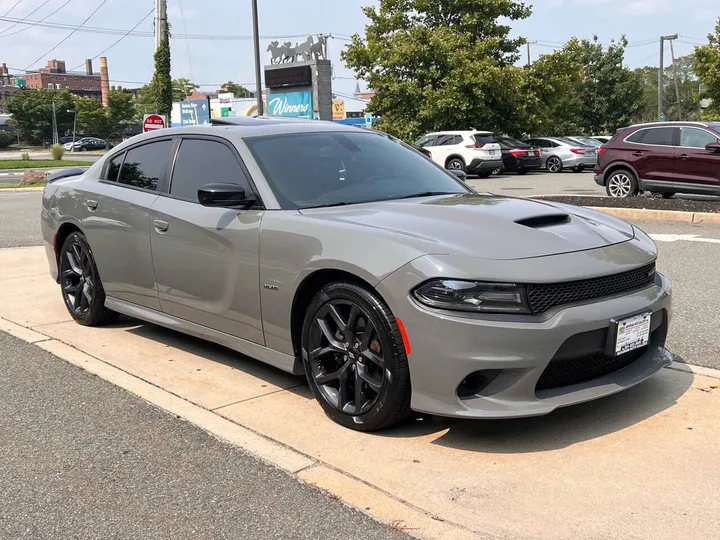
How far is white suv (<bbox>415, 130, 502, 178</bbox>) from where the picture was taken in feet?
82.5

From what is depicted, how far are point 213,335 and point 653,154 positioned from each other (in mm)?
11834

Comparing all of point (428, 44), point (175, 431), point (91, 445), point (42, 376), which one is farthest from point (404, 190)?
point (428, 44)

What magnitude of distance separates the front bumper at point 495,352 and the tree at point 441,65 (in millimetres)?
26861

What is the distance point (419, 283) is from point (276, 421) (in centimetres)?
117

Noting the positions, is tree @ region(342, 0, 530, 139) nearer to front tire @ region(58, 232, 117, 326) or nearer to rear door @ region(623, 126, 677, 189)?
rear door @ region(623, 126, 677, 189)

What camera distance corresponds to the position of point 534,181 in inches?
925

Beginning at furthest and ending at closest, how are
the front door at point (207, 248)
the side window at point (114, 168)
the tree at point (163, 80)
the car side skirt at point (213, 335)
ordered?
the tree at point (163, 80) < the side window at point (114, 168) < the front door at point (207, 248) < the car side skirt at point (213, 335)

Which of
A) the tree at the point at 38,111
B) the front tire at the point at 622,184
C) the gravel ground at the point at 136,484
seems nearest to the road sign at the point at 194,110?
the tree at the point at 38,111

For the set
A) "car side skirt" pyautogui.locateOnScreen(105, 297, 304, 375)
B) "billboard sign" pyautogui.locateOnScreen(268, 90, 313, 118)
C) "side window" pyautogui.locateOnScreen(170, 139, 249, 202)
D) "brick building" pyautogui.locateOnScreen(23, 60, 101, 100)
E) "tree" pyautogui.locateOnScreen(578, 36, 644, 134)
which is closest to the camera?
"car side skirt" pyautogui.locateOnScreen(105, 297, 304, 375)

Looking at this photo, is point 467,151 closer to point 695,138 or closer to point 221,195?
point 695,138

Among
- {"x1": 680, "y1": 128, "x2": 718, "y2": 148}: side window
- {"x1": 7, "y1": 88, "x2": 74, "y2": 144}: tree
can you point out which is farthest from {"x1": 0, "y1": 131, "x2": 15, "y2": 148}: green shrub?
{"x1": 680, "y1": 128, "x2": 718, "y2": 148}: side window

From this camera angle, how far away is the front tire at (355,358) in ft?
11.5

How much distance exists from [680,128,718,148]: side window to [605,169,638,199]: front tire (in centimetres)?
123

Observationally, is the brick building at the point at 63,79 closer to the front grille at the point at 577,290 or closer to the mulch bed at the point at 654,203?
the mulch bed at the point at 654,203
